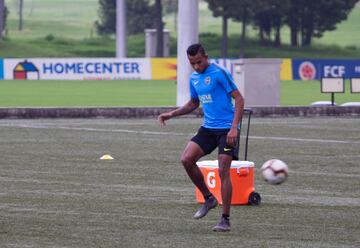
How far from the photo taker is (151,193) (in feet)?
50.4

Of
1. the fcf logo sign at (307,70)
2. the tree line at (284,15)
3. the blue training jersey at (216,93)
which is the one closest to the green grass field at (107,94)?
the fcf logo sign at (307,70)

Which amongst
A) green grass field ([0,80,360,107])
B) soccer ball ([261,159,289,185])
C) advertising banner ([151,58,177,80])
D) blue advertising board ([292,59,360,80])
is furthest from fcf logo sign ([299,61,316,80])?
soccer ball ([261,159,289,185])

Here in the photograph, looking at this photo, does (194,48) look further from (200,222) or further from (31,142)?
(31,142)

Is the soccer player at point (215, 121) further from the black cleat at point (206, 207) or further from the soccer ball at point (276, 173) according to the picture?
the soccer ball at point (276, 173)

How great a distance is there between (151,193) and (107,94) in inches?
1101

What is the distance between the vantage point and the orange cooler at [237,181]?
14.0 meters

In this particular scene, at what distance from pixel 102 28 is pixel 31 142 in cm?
7904

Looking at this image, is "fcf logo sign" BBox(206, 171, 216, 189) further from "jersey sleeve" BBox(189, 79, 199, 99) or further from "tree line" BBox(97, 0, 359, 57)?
"tree line" BBox(97, 0, 359, 57)

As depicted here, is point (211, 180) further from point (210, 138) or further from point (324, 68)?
point (324, 68)

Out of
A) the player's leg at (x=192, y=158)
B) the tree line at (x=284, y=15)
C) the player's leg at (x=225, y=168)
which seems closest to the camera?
the player's leg at (x=225, y=168)

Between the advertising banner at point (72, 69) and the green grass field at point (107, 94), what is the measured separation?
74.4 inches

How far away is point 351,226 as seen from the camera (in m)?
12.4

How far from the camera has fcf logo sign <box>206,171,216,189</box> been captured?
1418 cm

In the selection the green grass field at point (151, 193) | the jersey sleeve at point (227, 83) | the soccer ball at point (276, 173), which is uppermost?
the jersey sleeve at point (227, 83)
